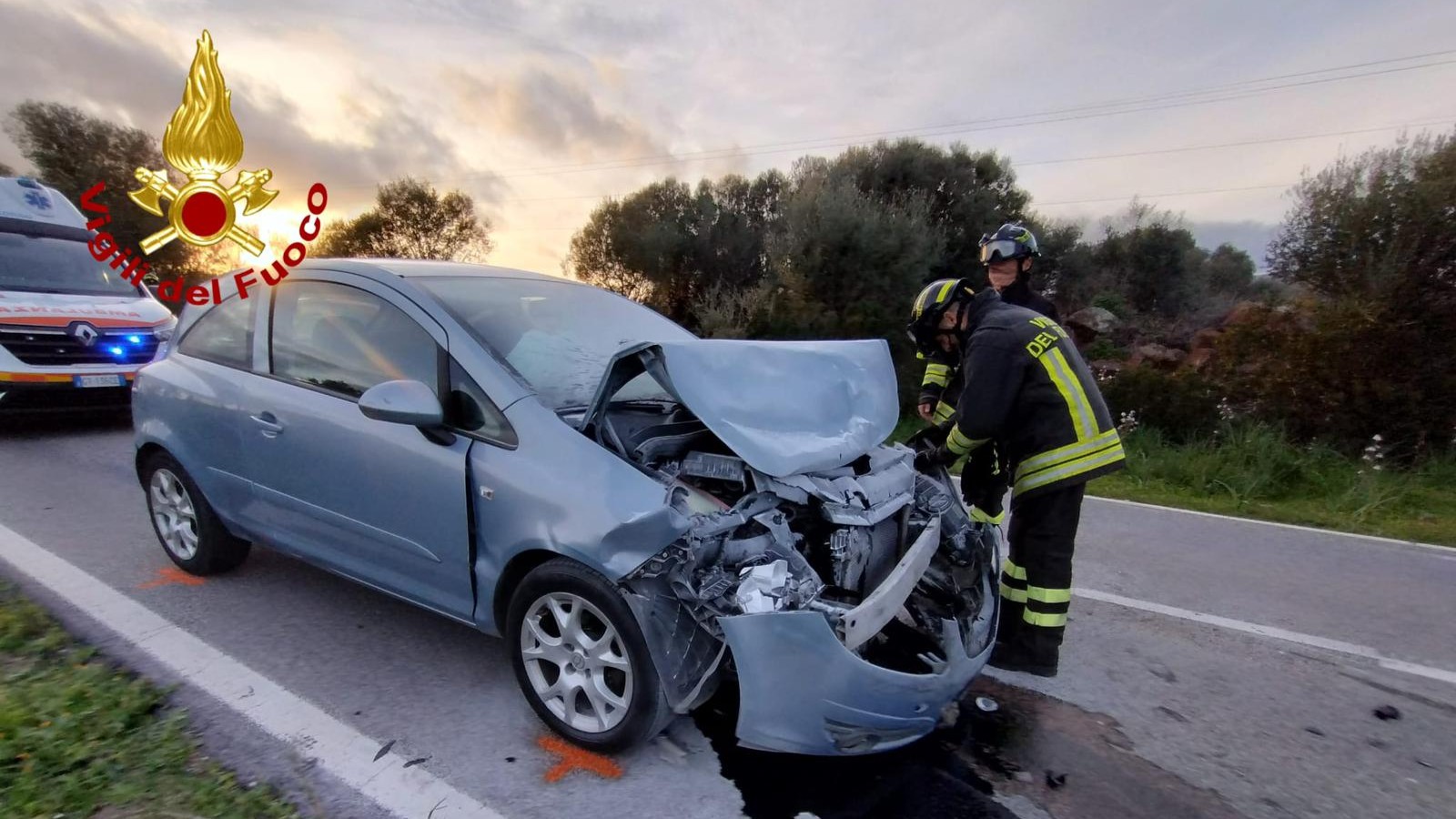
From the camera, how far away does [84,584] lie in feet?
A: 12.0

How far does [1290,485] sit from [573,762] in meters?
7.71

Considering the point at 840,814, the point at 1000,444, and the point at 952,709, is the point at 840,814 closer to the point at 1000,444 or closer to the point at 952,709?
the point at 952,709

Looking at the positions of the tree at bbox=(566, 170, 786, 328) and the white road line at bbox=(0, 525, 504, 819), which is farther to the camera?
the tree at bbox=(566, 170, 786, 328)

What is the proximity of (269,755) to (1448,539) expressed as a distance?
25.3ft

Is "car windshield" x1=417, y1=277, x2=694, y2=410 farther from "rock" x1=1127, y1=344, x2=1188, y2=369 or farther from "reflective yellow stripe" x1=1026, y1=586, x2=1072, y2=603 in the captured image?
"rock" x1=1127, y1=344, x2=1188, y2=369

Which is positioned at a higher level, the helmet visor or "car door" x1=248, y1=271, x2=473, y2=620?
the helmet visor

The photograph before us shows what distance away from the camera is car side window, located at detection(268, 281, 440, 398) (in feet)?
9.64

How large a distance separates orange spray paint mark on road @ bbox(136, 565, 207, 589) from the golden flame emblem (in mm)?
2667

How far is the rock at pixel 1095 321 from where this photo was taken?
20.5 m

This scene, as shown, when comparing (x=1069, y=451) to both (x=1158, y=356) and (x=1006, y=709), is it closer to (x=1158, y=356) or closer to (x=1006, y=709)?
(x=1006, y=709)

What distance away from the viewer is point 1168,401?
30.3ft

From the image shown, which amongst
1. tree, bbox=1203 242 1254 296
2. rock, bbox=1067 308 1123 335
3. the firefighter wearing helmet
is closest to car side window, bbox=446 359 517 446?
the firefighter wearing helmet

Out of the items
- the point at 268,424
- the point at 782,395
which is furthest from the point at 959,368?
the point at 268,424

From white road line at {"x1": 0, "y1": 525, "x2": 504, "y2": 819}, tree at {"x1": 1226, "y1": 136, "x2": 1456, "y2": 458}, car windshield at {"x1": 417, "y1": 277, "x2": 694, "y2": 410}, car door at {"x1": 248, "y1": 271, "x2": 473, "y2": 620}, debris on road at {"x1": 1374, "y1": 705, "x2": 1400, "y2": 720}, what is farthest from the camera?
tree at {"x1": 1226, "y1": 136, "x2": 1456, "y2": 458}
